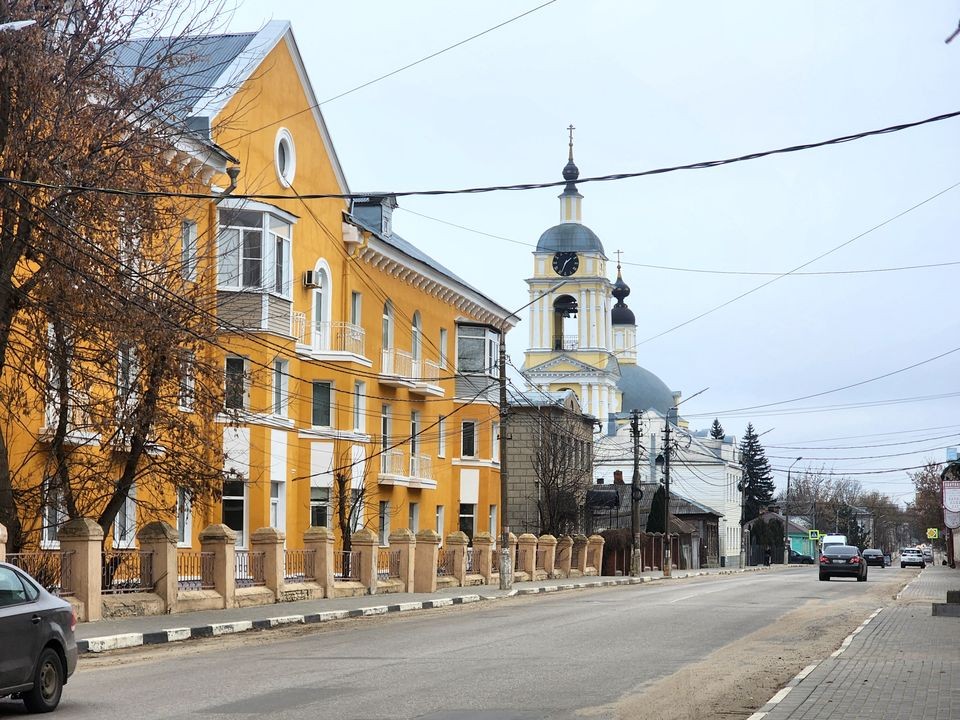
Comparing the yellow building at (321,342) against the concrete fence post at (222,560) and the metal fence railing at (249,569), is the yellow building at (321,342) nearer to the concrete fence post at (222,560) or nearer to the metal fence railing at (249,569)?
the metal fence railing at (249,569)

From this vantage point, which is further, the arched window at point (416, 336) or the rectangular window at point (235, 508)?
the arched window at point (416, 336)

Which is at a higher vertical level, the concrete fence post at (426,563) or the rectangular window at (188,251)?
the rectangular window at (188,251)

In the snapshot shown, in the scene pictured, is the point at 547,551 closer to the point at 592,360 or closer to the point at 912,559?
the point at 912,559

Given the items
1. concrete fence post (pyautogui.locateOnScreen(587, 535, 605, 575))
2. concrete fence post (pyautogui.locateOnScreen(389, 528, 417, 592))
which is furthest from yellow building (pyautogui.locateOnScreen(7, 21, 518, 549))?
concrete fence post (pyautogui.locateOnScreen(587, 535, 605, 575))

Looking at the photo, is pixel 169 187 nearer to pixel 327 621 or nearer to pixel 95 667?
pixel 327 621

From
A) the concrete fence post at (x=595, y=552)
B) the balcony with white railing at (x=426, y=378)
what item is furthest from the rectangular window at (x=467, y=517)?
the balcony with white railing at (x=426, y=378)

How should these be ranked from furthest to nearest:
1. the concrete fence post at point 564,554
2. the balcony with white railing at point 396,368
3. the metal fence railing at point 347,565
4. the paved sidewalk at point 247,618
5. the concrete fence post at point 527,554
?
the concrete fence post at point 564,554, the concrete fence post at point 527,554, the balcony with white railing at point 396,368, the metal fence railing at point 347,565, the paved sidewalk at point 247,618

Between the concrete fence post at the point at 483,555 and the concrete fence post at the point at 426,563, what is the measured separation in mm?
5943

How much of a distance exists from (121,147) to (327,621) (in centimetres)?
890

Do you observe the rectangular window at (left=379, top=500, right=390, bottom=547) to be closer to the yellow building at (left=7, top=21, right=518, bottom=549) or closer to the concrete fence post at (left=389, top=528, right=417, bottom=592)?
the yellow building at (left=7, top=21, right=518, bottom=549)

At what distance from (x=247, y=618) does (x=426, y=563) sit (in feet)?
41.8

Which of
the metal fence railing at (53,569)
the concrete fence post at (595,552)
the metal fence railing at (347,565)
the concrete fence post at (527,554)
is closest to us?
the metal fence railing at (53,569)

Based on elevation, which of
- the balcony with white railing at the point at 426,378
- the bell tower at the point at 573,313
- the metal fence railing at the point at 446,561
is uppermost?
the bell tower at the point at 573,313

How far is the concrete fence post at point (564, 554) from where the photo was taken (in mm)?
52875
